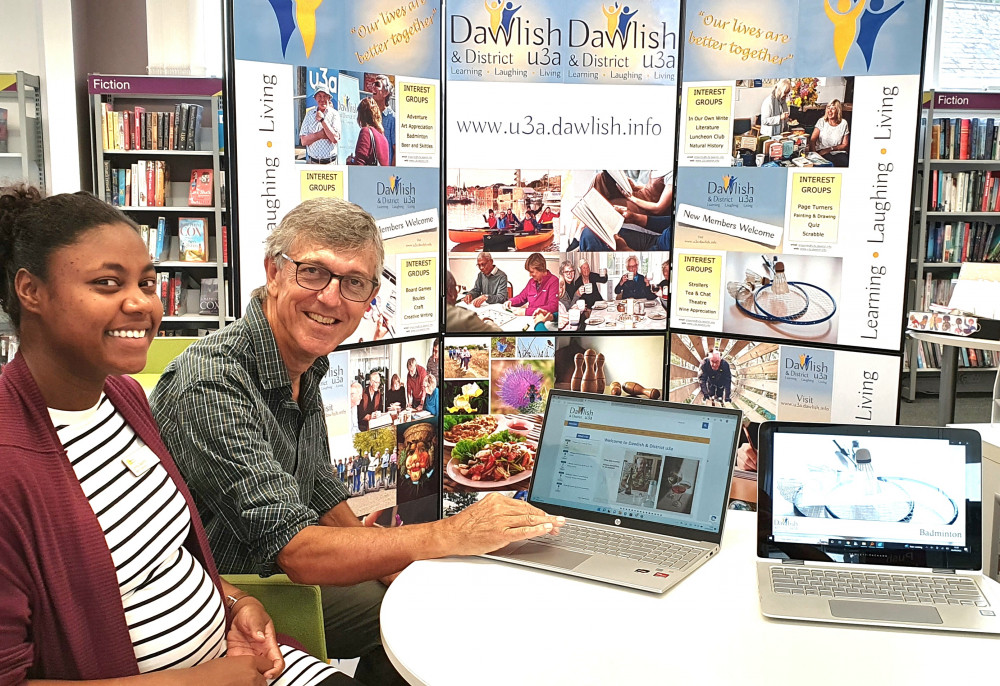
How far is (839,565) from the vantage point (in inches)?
64.7

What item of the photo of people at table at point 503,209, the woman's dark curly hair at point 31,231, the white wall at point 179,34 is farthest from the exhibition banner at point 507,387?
the white wall at point 179,34

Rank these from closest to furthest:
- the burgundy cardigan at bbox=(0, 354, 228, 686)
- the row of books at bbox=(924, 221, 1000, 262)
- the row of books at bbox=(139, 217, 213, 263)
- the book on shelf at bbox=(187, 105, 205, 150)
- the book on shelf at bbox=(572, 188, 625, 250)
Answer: the burgundy cardigan at bbox=(0, 354, 228, 686) → the book on shelf at bbox=(572, 188, 625, 250) → the book on shelf at bbox=(187, 105, 205, 150) → the row of books at bbox=(139, 217, 213, 263) → the row of books at bbox=(924, 221, 1000, 262)

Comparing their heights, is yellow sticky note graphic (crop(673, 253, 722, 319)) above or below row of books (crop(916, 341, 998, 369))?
above

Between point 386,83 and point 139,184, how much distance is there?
3.77m

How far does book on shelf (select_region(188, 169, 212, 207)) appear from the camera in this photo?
634 cm

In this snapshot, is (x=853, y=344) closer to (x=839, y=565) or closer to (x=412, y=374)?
(x=412, y=374)

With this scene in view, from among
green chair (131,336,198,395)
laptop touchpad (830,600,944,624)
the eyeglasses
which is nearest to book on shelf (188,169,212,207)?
green chair (131,336,198,395)

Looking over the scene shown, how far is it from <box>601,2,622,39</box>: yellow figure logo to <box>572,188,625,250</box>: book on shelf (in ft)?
2.11

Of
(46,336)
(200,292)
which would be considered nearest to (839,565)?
(46,336)

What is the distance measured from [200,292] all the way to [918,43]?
203 inches

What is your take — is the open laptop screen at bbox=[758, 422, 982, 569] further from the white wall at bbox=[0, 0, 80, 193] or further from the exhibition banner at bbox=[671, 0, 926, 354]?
the white wall at bbox=[0, 0, 80, 193]

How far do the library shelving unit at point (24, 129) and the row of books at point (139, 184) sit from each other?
539 mm

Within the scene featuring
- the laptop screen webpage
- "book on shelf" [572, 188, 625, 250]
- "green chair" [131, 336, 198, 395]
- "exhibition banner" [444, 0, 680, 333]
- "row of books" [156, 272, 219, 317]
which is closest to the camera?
the laptop screen webpage

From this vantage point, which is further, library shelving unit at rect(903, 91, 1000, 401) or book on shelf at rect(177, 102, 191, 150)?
library shelving unit at rect(903, 91, 1000, 401)
